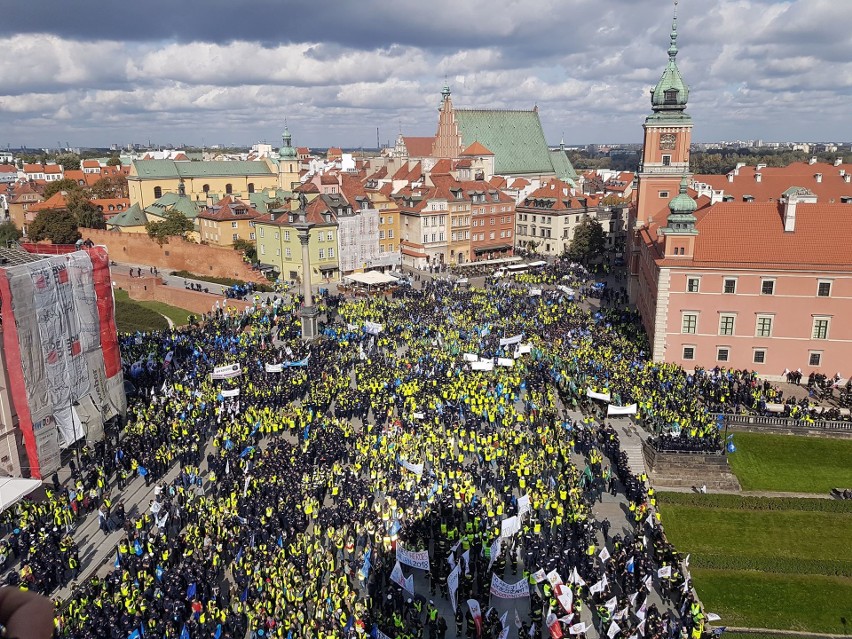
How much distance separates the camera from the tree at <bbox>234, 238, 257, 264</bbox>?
67625 millimetres

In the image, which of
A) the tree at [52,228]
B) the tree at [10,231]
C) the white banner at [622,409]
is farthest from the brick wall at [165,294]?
the white banner at [622,409]

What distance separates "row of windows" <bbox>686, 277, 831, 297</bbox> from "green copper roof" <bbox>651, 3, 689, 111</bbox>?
21.2m

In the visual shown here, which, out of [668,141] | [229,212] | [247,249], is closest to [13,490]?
[247,249]

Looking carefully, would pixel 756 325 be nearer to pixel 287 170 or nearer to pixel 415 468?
pixel 415 468

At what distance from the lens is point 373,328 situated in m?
40.5

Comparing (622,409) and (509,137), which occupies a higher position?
(509,137)

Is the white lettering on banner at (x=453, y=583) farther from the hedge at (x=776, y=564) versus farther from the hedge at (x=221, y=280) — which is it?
the hedge at (x=221, y=280)

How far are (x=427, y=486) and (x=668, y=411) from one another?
1330 cm

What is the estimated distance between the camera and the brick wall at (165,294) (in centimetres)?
5678

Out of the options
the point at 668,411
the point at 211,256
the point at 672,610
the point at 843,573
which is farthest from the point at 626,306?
the point at 211,256

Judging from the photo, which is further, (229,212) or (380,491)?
(229,212)

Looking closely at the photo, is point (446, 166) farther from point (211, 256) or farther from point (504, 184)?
point (211, 256)

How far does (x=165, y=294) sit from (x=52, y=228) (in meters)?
25.4

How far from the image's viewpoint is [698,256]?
37219 mm
